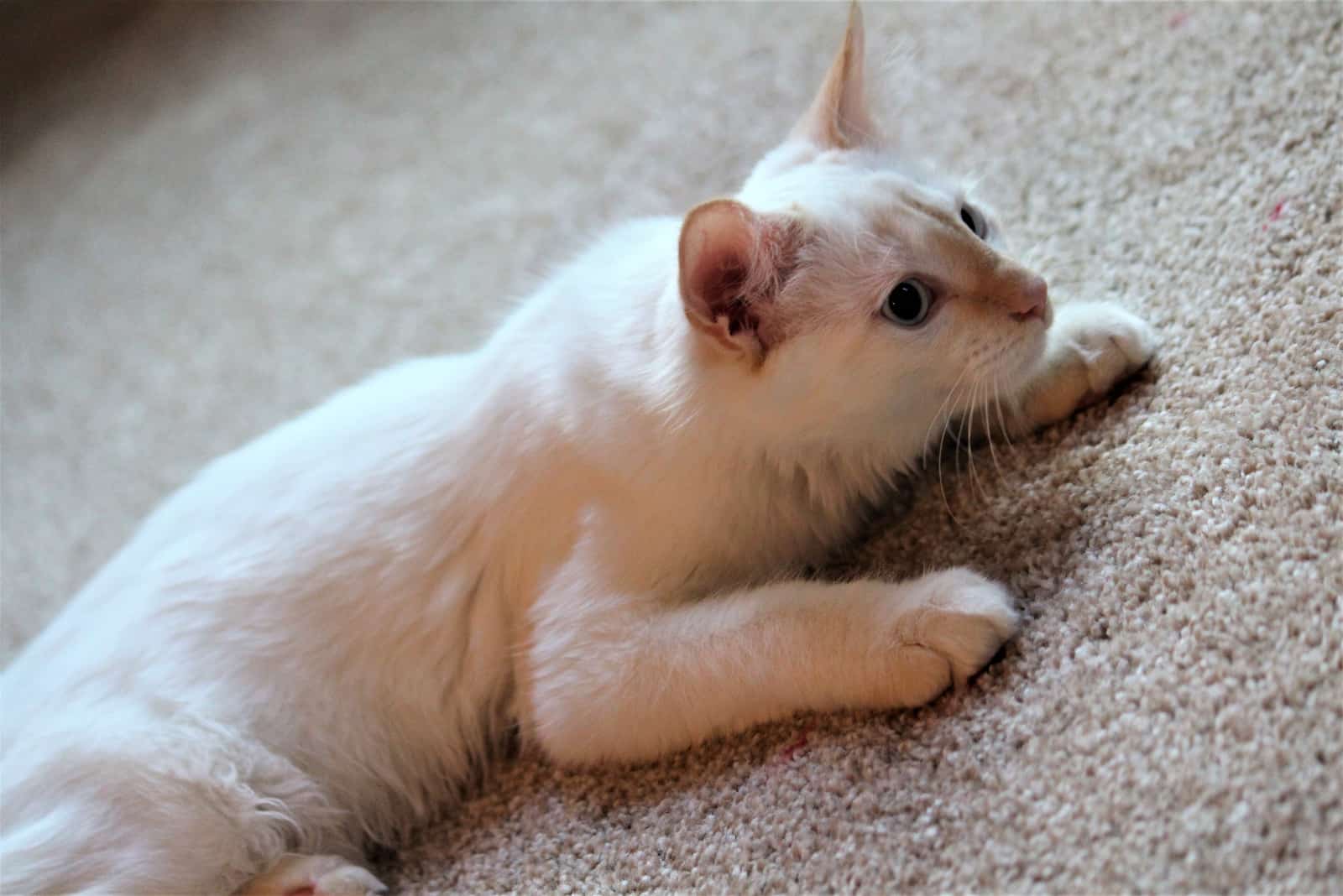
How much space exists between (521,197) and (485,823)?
1311 mm

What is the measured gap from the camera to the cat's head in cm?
112

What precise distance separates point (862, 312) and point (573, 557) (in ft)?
1.40

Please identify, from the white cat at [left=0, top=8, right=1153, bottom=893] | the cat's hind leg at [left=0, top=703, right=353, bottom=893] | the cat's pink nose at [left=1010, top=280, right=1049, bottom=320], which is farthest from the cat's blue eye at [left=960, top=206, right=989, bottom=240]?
the cat's hind leg at [left=0, top=703, right=353, bottom=893]

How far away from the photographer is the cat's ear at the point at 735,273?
41.8 inches

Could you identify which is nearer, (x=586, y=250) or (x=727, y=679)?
(x=727, y=679)

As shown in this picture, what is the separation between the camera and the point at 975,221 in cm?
126

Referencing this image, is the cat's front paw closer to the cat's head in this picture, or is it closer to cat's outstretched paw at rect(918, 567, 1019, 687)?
the cat's head

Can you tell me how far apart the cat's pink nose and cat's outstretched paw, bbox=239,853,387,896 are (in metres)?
0.93

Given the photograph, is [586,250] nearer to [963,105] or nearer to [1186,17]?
[963,105]

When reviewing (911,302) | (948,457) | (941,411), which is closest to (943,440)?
(948,457)

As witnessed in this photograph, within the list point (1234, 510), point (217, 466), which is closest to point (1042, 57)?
point (1234, 510)

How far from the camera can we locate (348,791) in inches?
51.9

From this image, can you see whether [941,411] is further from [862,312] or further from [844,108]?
[844,108]

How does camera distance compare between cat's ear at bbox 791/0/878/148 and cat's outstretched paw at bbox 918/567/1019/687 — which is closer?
cat's outstretched paw at bbox 918/567/1019/687
